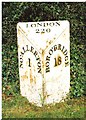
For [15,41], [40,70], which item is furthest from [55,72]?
[15,41]

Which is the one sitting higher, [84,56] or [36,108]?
[84,56]

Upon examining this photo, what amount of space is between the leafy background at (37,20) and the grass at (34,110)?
0.13 m

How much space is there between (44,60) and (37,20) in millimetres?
558

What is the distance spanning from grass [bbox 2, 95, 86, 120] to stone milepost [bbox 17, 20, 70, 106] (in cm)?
8

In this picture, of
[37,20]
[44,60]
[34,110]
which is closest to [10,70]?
A: [44,60]

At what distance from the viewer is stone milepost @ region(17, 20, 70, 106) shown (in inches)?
257

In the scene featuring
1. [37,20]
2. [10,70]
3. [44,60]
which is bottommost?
[10,70]

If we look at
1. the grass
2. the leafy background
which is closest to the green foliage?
the leafy background

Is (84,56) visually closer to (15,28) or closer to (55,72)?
(55,72)

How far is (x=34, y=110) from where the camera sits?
6.67m

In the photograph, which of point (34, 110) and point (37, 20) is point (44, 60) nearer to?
point (37, 20)

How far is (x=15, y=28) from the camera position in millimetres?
6570

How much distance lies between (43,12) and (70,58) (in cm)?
75

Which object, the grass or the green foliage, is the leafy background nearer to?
the green foliage
